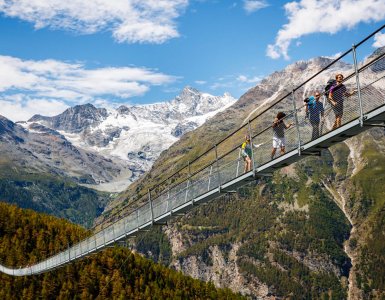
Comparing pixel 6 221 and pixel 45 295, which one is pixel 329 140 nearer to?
pixel 45 295

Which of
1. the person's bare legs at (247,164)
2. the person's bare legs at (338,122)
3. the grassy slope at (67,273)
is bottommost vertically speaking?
the person's bare legs at (338,122)

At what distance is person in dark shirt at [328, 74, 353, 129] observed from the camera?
2161 cm

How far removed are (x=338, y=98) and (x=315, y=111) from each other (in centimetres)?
152

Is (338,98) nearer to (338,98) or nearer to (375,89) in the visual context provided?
(338,98)

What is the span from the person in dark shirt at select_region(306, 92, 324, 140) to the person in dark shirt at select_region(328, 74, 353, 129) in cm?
100

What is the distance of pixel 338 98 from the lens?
2177 cm

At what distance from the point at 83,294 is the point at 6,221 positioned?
43189 millimetres

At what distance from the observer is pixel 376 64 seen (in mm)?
20141

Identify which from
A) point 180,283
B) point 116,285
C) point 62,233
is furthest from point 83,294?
point 180,283

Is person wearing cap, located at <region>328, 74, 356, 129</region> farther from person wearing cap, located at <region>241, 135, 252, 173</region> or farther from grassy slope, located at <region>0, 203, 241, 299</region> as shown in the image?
grassy slope, located at <region>0, 203, 241, 299</region>

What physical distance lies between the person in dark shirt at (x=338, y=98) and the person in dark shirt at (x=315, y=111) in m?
1.00

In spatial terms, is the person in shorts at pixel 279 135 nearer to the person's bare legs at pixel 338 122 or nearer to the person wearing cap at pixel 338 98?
the person's bare legs at pixel 338 122

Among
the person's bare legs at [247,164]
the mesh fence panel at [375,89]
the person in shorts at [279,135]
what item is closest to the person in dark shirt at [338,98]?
the mesh fence panel at [375,89]

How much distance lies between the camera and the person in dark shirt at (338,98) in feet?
70.9
